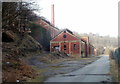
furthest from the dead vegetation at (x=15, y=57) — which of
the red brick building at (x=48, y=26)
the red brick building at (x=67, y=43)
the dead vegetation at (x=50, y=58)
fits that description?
the red brick building at (x=67, y=43)

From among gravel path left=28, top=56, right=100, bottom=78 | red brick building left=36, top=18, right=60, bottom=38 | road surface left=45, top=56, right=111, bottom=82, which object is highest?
red brick building left=36, top=18, right=60, bottom=38

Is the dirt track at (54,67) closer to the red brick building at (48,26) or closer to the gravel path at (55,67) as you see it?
the gravel path at (55,67)

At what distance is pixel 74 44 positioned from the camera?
186 ft

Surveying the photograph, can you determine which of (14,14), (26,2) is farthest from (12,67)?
(26,2)

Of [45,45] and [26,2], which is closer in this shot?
[26,2]

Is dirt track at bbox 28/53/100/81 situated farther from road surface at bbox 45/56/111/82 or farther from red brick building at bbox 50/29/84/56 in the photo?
red brick building at bbox 50/29/84/56

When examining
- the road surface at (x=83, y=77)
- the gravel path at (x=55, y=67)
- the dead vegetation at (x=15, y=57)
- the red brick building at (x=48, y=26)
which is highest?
the red brick building at (x=48, y=26)

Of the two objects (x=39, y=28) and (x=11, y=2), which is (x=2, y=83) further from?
(x=39, y=28)

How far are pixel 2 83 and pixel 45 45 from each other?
4499cm

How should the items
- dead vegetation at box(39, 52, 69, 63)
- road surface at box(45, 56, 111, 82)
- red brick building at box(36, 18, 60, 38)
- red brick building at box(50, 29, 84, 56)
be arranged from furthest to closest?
red brick building at box(50, 29, 84, 56) < red brick building at box(36, 18, 60, 38) < dead vegetation at box(39, 52, 69, 63) < road surface at box(45, 56, 111, 82)

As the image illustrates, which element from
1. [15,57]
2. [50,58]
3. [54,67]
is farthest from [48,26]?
[15,57]

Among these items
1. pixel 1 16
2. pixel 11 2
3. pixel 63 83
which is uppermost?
pixel 11 2

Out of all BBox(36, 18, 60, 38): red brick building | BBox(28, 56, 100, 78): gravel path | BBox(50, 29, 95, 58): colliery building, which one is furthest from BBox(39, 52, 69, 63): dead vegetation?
BBox(50, 29, 95, 58): colliery building

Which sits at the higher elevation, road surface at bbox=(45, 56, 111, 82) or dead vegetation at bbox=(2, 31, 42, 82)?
dead vegetation at bbox=(2, 31, 42, 82)
